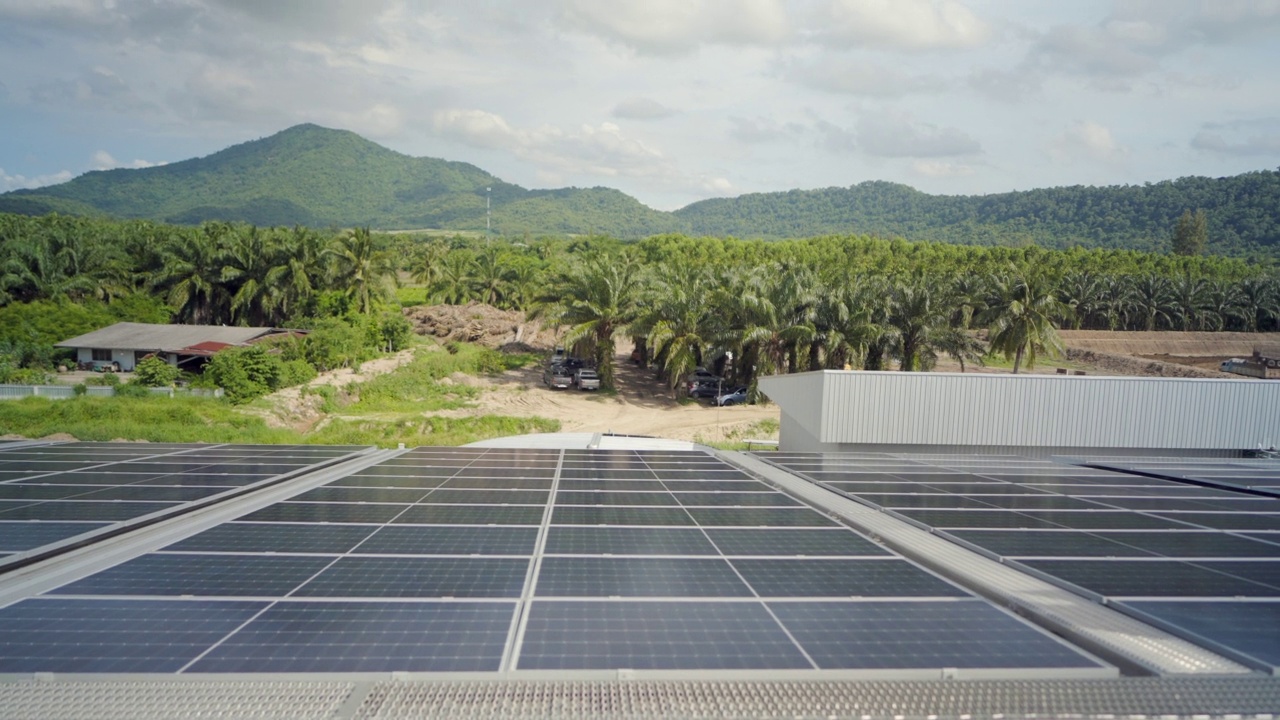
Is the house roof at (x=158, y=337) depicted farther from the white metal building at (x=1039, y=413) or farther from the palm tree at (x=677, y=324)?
the white metal building at (x=1039, y=413)

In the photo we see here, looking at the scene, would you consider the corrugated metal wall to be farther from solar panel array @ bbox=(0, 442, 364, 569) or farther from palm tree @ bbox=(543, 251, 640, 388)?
palm tree @ bbox=(543, 251, 640, 388)

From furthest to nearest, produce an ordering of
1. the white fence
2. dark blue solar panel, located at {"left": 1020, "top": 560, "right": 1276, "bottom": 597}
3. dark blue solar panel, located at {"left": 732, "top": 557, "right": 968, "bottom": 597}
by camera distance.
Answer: the white fence
dark blue solar panel, located at {"left": 1020, "top": 560, "right": 1276, "bottom": 597}
dark blue solar panel, located at {"left": 732, "top": 557, "right": 968, "bottom": 597}

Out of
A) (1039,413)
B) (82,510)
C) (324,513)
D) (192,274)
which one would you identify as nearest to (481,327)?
(192,274)

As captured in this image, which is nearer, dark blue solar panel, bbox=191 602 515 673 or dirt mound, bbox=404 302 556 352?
dark blue solar panel, bbox=191 602 515 673

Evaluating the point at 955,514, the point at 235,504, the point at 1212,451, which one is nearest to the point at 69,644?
the point at 235,504

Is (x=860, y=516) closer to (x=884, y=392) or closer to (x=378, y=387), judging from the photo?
(x=884, y=392)

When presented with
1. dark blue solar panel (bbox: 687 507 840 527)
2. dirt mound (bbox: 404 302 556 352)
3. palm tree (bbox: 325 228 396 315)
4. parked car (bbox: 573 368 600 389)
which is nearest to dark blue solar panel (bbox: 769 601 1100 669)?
dark blue solar panel (bbox: 687 507 840 527)

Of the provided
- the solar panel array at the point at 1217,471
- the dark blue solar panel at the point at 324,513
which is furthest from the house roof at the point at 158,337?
the solar panel array at the point at 1217,471

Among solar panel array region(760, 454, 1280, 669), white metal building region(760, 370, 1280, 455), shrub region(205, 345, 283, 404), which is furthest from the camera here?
shrub region(205, 345, 283, 404)
